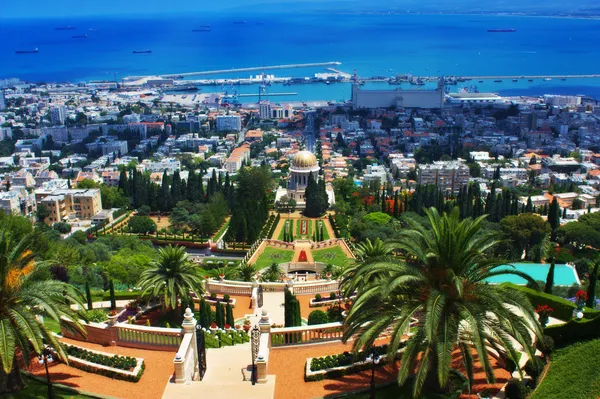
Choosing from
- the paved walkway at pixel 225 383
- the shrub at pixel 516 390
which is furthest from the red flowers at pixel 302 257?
the shrub at pixel 516 390

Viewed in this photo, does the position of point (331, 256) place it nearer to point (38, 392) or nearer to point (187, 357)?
point (187, 357)

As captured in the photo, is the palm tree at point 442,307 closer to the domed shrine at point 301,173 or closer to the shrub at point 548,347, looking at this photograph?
the shrub at point 548,347

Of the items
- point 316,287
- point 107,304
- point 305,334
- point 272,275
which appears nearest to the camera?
point 305,334

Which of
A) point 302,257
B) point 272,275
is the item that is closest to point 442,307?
point 272,275

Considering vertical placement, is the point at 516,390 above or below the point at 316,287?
above

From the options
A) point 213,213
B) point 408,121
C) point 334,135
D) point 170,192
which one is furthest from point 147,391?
point 408,121

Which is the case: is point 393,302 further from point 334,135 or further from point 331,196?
point 334,135

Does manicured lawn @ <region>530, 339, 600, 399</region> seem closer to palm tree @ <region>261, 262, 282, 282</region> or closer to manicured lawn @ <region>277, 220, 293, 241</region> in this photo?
palm tree @ <region>261, 262, 282, 282</region>
